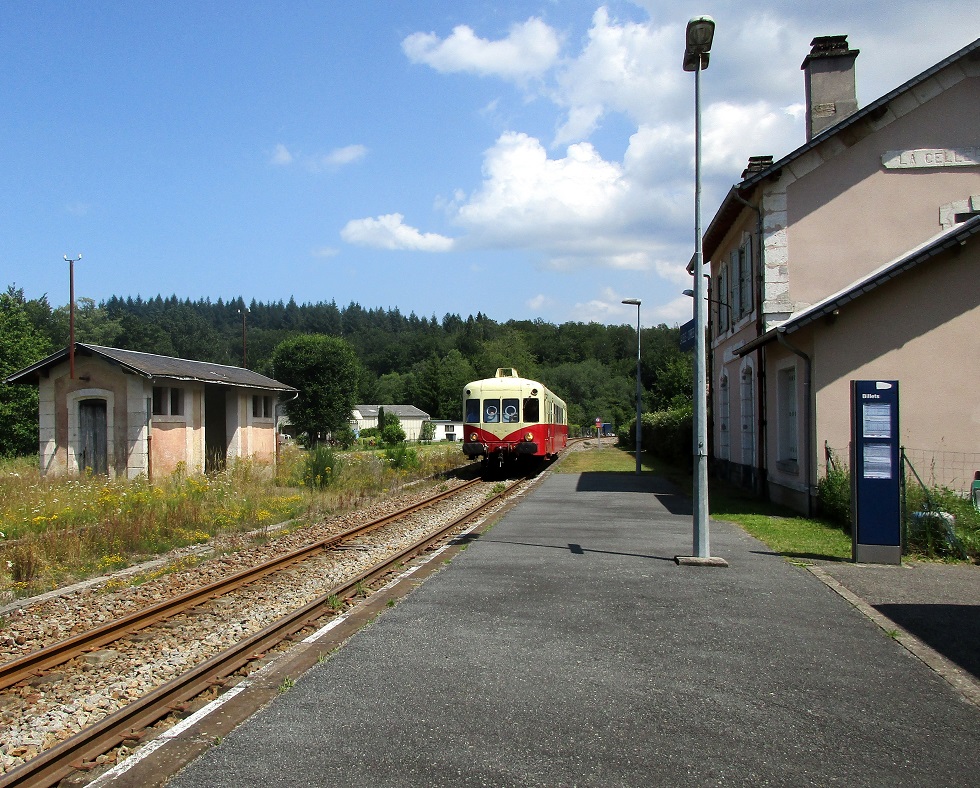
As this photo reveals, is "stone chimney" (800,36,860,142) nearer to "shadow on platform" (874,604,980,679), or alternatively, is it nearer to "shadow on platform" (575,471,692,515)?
"shadow on platform" (575,471,692,515)

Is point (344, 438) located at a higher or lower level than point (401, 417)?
lower

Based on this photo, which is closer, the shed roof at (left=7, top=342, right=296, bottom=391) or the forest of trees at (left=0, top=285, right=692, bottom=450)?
the shed roof at (left=7, top=342, right=296, bottom=391)

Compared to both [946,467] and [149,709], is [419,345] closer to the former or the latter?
[946,467]

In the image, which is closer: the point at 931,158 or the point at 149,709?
the point at 149,709

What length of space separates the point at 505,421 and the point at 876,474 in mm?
14903

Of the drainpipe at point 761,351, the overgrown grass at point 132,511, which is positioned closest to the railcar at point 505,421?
the overgrown grass at point 132,511

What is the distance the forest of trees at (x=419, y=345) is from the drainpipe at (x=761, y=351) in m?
35.3

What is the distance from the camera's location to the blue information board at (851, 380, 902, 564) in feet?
30.6

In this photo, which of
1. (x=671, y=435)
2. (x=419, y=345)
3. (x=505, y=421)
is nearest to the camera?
(x=505, y=421)

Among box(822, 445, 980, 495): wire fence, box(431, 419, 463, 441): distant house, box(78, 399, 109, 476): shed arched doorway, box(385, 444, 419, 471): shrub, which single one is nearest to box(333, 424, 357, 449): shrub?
box(431, 419, 463, 441): distant house

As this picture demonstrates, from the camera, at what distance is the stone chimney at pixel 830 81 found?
1736 centimetres

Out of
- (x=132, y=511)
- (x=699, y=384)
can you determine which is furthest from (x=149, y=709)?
(x=132, y=511)

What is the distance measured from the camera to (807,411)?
45.5 ft

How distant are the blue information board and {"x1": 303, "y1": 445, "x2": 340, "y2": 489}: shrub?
12778 millimetres
